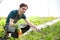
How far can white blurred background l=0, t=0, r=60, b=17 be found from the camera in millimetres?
1583

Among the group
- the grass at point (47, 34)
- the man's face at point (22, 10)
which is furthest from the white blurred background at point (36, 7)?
the grass at point (47, 34)

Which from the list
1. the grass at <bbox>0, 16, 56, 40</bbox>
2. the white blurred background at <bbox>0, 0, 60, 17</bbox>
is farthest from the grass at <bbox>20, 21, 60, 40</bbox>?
the white blurred background at <bbox>0, 0, 60, 17</bbox>

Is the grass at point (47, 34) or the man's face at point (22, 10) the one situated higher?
the man's face at point (22, 10)

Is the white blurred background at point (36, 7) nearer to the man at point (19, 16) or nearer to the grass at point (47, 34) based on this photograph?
the man at point (19, 16)

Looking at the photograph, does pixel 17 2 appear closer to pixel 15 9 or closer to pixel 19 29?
pixel 15 9

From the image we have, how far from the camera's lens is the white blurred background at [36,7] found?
1583 millimetres

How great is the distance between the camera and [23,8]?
1.57m

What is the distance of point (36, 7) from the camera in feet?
5.27

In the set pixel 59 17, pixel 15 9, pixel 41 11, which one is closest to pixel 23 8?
pixel 15 9

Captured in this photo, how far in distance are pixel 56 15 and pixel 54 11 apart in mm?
51

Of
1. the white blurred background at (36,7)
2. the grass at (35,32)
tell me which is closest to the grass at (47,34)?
the grass at (35,32)

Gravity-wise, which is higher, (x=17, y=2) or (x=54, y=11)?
(x=17, y=2)

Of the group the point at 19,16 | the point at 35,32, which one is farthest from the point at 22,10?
the point at 35,32

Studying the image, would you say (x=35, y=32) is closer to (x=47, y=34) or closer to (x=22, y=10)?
(x=47, y=34)
